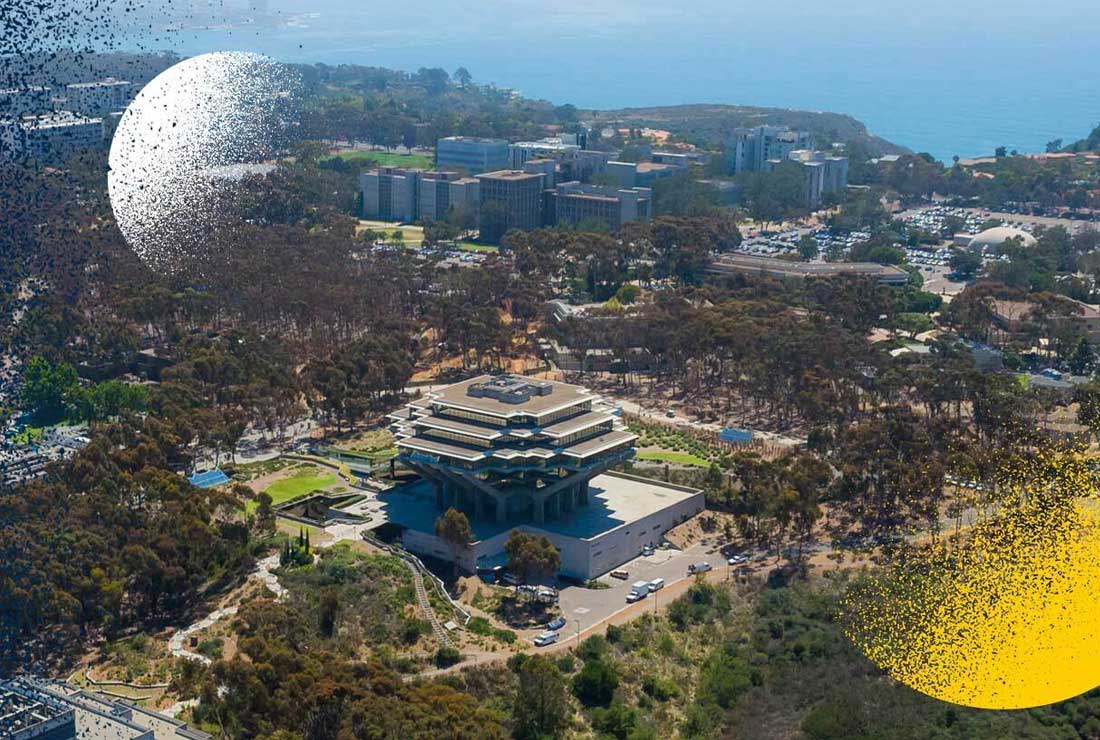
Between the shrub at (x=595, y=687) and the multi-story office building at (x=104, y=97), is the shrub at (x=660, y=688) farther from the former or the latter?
the multi-story office building at (x=104, y=97)

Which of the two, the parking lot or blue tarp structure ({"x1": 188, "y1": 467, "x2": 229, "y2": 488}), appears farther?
blue tarp structure ({"x1": 188, "y1": 467, "x2": 229, "y2": 488})

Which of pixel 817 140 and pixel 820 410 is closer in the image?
pixel 820 410

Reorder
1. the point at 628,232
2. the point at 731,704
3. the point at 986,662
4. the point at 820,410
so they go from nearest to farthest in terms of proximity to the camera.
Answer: the point at 986,662
the point at 731,704
the point at 820,410
the point at 628,232

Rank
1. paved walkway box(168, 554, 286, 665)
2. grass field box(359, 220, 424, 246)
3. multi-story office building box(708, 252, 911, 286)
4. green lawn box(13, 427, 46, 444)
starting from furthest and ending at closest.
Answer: grass field box(359, 220, 424, 246) < multi-story office building box(708, 252, 911, 286) < green lawn box(13, 427, 46, 444) < paved walkway box(168, 554, 286, 665)

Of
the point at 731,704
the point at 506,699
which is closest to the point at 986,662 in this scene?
the point at 731,704

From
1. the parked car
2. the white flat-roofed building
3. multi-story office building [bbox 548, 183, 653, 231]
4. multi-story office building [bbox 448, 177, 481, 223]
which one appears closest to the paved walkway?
the white flat-roofed building

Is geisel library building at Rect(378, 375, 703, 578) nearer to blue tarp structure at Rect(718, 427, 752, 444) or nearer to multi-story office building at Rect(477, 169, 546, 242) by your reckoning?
blue tarp structure at Rect(718, 427, 752, 444)

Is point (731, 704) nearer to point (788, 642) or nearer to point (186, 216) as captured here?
point (788, 642)

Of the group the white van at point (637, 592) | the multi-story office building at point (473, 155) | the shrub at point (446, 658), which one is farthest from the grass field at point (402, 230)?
the shrub at point (446, 658)
